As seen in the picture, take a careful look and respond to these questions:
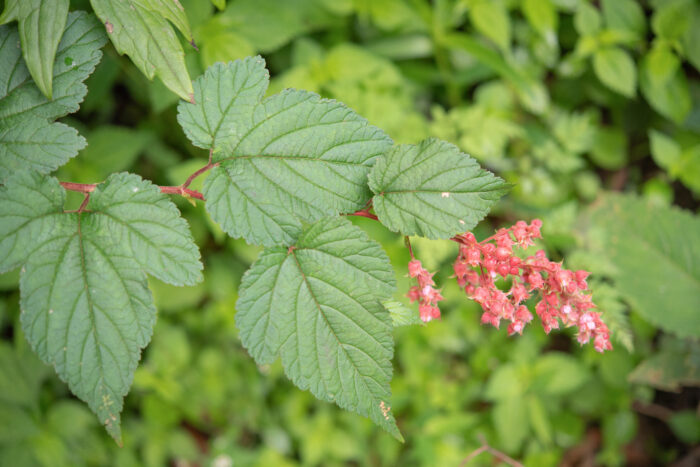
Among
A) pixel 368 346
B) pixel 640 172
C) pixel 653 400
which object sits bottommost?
pixel 653 400

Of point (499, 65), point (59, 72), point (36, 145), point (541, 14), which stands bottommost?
point (499, 65)

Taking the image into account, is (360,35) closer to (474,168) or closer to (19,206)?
(474,168)

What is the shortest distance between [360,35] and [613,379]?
8.60 ft

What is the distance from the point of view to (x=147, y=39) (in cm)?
123

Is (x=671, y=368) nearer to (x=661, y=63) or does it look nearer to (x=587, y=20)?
(x=661, y=63)

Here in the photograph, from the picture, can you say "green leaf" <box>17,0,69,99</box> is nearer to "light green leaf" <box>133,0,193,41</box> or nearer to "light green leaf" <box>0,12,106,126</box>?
"light green leaf" <box>0,12,106,126</box>

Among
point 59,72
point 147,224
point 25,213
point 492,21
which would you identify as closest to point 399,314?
point 147,224

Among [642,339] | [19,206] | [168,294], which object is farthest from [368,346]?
[642,339]

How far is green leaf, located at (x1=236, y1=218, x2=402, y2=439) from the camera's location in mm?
1134

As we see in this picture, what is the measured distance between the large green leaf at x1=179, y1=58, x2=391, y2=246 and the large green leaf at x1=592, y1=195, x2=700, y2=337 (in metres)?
1.91

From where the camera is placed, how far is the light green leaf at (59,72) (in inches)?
47.1

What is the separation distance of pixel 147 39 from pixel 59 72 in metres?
0.23

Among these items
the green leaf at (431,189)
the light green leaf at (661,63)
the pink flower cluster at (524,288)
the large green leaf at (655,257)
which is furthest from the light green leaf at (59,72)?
the light green leaf at (661,63)

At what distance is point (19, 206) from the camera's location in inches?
43.2
